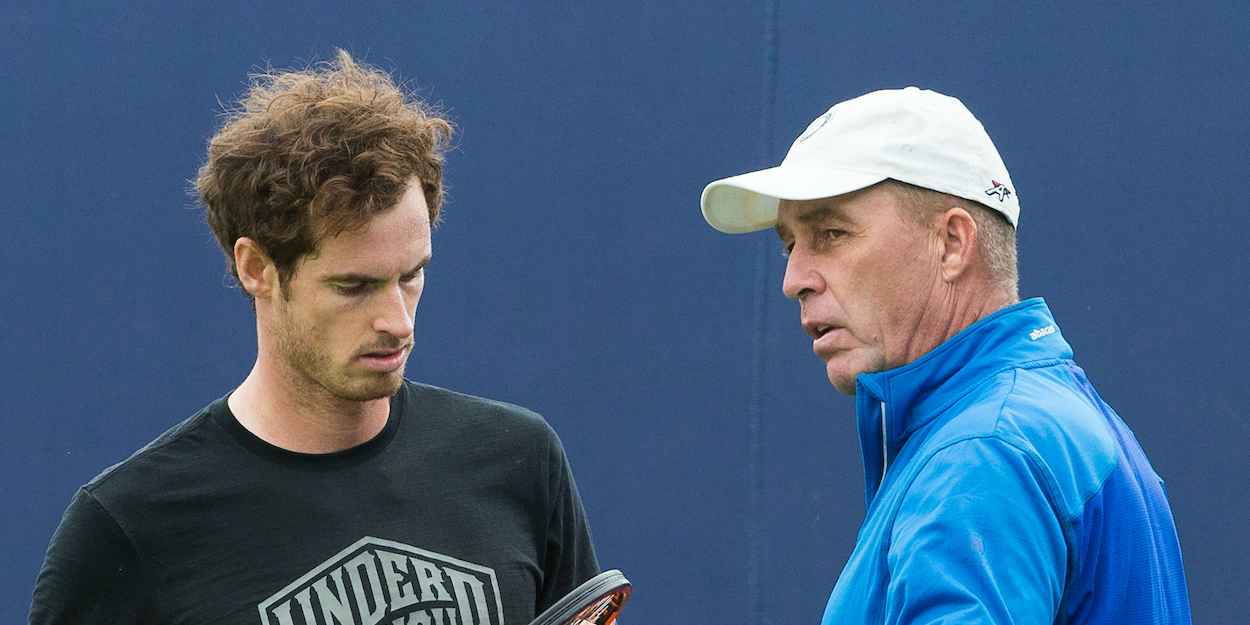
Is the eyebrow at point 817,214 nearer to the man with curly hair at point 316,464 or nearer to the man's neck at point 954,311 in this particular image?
the man's neck at point 954,311

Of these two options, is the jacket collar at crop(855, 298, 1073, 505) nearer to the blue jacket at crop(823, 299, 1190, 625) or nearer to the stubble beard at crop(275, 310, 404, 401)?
the blue jacket at crop(823, 299, 1190, 625)

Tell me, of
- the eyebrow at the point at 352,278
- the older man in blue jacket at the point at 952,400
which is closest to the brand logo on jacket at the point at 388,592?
the eyebrow at the point at 352,278

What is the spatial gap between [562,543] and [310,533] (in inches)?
17.5

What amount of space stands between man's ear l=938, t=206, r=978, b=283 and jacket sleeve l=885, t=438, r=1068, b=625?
0.32m

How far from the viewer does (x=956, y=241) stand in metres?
1.44

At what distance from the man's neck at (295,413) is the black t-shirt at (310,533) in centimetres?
2

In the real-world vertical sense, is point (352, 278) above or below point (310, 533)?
above

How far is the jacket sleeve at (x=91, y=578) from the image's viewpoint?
1616mm

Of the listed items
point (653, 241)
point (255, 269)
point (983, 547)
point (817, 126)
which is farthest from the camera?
point (653, 241)

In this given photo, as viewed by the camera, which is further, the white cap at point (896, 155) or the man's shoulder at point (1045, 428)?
the white cap at point (896, 155)

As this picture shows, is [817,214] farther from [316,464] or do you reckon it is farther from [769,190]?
[316,464]

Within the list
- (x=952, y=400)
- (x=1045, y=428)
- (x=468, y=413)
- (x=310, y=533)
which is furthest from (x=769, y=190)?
(x=310, y=533)

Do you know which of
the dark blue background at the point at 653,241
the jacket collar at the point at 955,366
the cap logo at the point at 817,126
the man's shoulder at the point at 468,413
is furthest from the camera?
the dark blue background at the point at 653,241

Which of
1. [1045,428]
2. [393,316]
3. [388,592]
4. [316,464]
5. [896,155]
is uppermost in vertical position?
[896,155]
